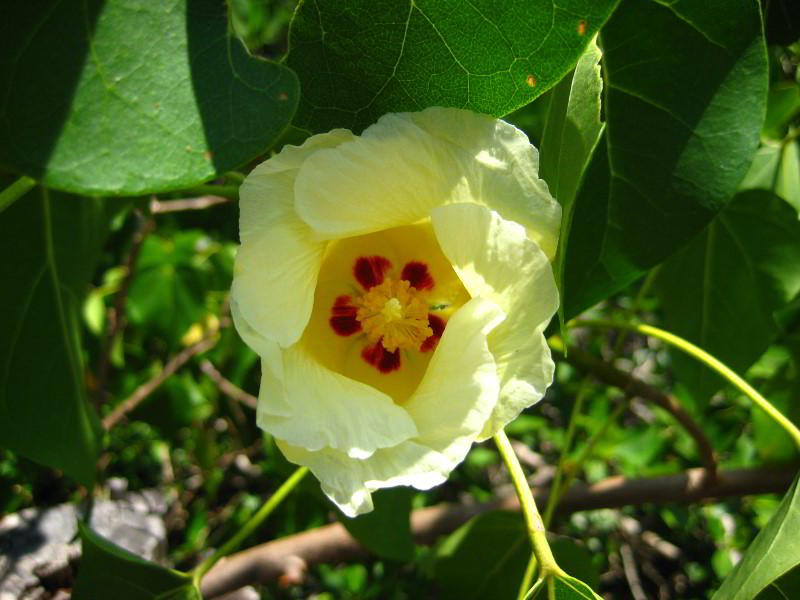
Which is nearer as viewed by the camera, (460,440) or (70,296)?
(460,440)

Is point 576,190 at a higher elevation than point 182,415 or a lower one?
higher

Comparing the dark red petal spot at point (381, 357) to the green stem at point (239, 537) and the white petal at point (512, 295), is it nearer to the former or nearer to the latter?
the green stem at point (239, 537)

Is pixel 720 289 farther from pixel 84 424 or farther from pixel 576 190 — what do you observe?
pixel 84 424

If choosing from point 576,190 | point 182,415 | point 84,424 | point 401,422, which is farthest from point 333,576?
point 576,190

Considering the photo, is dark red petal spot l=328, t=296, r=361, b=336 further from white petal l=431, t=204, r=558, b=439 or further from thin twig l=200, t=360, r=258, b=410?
thin twig l=200, t=360, r=258, b=410

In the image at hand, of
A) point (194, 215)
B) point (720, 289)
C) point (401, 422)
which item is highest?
point (401, 422)

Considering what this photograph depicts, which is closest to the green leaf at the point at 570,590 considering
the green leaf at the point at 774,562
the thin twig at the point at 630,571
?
the green leaf at the point at 774,562
